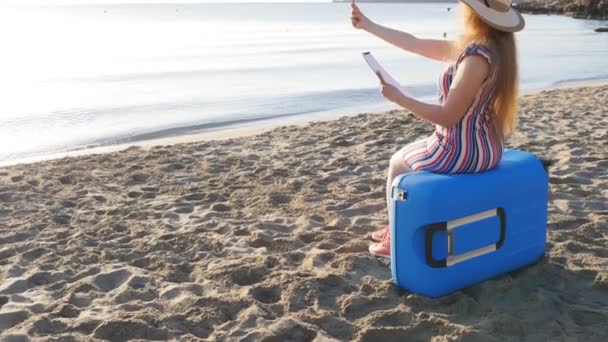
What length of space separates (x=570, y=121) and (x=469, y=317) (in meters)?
5.24

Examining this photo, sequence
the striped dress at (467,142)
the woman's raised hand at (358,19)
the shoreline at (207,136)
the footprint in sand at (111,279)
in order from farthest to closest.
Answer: the shoreline at (207,136) < the woman's raised hand at (358,19) < the footprint in sand at (111,279) < the striped dress at (467,142)

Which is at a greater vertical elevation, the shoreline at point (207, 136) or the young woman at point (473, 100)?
the young woman at point (473, 100)

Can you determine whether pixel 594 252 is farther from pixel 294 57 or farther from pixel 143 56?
pixel 143 56

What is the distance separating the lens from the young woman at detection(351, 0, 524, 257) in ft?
10.2

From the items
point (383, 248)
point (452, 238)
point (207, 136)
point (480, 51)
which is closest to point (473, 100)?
point (480, 51)

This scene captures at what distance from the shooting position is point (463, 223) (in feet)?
10.5

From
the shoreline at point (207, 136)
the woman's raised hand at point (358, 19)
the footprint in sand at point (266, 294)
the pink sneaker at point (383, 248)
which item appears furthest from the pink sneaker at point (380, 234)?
the shoreline at point (207, 136)

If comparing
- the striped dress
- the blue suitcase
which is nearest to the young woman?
the striped dress

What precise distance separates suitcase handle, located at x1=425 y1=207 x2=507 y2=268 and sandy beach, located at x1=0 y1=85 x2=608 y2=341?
0.62 ft

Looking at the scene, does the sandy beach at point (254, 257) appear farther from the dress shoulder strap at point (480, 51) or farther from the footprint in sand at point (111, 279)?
the dress shoulder strap at point (480, 51)

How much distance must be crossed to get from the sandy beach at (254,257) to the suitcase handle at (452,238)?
19 centimetres

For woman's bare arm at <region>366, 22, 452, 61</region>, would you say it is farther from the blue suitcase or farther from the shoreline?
the shoreline

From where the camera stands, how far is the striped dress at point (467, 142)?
3250 millimetres

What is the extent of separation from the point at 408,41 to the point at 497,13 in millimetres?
753
